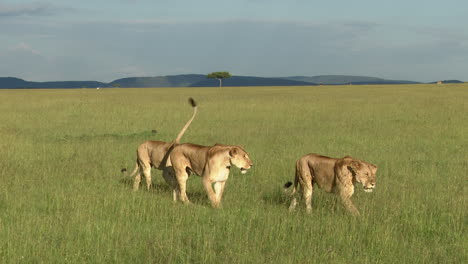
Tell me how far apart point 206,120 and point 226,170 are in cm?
1613

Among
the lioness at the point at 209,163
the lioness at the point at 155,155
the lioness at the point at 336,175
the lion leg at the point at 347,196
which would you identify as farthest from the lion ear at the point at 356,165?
the lioness at the point at 155,155

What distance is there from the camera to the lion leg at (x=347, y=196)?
7105 mm

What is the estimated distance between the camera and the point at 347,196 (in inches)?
283

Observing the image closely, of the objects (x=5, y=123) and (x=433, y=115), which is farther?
A: (x=433, y=115)

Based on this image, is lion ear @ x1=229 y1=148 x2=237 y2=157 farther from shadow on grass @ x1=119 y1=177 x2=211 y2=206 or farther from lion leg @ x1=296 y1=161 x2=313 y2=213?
shadow on grass @ x1=119 y1=177 x2=211 y2=206

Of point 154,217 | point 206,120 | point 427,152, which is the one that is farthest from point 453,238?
point 206,120

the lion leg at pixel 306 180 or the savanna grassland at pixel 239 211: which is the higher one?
the lion leg at pixel 306 180

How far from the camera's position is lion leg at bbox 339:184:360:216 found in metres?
7.11

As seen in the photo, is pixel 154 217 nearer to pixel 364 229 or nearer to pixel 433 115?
pixel 364 229

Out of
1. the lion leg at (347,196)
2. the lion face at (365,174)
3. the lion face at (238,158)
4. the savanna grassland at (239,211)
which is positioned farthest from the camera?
the lion face at (238,158)

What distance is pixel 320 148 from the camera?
14578 millimetres

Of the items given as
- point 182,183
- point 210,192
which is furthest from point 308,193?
point 182,183

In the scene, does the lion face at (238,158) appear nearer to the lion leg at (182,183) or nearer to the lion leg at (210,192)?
the lion leg at (210,192)

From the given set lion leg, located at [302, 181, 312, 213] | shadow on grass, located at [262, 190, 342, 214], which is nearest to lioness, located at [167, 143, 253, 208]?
lion leg, located at [302, 181, 312, 213]
